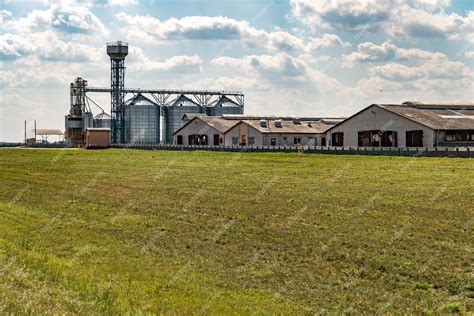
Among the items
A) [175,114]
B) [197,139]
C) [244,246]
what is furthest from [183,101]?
[244,246]

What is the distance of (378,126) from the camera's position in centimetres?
7694

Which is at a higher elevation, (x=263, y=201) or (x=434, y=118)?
(x=434, y=118)

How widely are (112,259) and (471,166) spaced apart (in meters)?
33.2

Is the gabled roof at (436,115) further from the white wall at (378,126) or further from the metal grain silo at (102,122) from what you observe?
the metal grain silo at (102,122)

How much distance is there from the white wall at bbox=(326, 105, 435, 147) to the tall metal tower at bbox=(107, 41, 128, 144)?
224ft

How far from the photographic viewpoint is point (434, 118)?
73.4 meters

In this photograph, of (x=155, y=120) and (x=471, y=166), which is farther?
(x=155, y=120)

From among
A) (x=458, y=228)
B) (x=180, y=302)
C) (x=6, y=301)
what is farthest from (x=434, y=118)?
(x=6, y=301)

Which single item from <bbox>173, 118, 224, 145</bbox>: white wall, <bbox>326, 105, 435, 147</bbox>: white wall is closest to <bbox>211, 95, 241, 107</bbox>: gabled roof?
<bbox>173, 118, 224, 145</bbox>: white wall

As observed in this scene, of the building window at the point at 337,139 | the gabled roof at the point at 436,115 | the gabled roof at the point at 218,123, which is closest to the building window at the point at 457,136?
the gabled roof at the point at 436,115

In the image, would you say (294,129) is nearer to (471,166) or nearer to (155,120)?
(155,120)

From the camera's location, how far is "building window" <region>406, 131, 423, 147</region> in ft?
229

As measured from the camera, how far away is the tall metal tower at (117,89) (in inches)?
5566

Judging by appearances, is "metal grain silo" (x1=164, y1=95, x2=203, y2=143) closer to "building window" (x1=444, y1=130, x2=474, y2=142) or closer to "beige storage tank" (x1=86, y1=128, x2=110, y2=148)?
"beige storage tank" (x1=86, y1=128, x2=110, y2=148)
